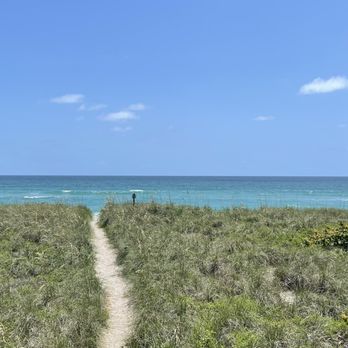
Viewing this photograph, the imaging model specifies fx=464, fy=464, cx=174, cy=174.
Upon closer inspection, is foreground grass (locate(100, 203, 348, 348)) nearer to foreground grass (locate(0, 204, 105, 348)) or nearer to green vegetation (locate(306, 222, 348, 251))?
green vegetation (locate(306, 222, 348, 251))

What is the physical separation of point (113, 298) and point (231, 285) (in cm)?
256

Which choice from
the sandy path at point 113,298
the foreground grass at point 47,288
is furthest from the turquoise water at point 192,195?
the sandy path at point 113,298

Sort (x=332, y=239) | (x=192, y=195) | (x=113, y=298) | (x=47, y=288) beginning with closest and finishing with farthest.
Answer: (x=47, y=288)
(x=113, y=298)
(x=332, y=239)
(x=192, y=195)

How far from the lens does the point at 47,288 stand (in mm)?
9352

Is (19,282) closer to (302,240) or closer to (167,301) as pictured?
(167,301)

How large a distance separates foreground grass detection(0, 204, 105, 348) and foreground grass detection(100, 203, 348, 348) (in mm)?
932

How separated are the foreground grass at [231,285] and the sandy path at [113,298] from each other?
0.95ft

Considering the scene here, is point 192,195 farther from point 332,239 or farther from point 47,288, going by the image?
point 47,288

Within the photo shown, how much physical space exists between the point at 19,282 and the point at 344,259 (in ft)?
27.7

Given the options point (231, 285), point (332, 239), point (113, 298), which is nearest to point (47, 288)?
point (113, 298)

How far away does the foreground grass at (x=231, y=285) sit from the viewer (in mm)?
7188

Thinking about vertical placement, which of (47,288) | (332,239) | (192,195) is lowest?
(192,195)

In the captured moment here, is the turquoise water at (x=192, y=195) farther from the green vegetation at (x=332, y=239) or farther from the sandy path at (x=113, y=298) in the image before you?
the sandy path at (x=113, y=298)

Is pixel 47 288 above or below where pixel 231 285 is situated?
above
